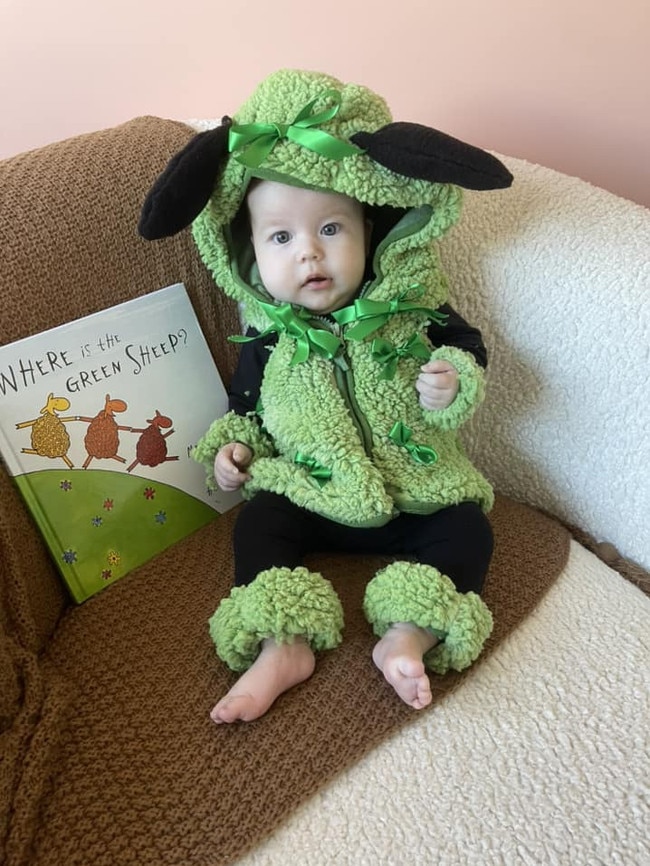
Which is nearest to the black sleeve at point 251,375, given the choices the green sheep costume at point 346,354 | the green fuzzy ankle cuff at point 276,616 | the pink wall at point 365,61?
the green sheep costume at point 346,354

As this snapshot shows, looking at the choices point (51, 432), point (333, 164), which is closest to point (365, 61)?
point (333, 164)

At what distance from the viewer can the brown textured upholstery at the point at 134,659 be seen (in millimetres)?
603

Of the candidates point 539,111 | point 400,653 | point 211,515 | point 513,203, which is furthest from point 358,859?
point 539,111

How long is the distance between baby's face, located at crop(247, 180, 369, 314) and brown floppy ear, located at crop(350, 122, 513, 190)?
0.24 feet

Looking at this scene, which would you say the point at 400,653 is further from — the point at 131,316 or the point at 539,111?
the point at 539,111

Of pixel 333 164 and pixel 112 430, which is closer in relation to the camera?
pixel 333 164

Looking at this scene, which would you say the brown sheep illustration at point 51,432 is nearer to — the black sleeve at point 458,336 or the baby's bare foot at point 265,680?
the baby's bare foot at point 265,680

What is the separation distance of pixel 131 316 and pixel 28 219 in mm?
146

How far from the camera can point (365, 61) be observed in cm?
107

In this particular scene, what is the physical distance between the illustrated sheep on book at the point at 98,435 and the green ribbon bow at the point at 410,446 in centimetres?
27

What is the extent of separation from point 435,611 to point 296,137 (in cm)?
46

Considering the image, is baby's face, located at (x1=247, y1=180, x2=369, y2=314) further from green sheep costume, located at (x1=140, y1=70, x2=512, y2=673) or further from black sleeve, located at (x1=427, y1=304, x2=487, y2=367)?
black sleeve, located at (x1=427, y1=304, x2=487, y2=367)

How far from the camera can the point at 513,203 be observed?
2.99 ft

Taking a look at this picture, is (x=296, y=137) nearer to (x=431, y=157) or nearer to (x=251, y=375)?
(x=431, y=157)
